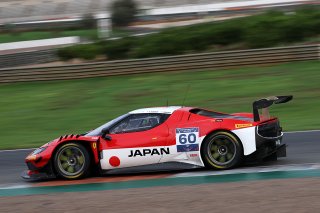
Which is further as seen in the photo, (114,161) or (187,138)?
(114,161)

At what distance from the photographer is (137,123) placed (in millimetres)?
10797

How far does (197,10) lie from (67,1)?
54.2 feet

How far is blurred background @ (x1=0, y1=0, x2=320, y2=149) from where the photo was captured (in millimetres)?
18969

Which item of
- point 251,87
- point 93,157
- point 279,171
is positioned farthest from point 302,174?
point 251,87

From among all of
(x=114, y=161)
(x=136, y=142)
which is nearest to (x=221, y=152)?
(x=136, y=142)

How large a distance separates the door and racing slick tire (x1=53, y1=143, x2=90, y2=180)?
1.00 ft

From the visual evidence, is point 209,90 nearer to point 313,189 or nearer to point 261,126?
point 261,126

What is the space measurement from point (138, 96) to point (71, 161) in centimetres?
1105

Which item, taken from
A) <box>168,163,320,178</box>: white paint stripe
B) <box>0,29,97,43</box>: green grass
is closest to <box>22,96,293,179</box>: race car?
<box>168,163,320,178</box>: white paint stripe

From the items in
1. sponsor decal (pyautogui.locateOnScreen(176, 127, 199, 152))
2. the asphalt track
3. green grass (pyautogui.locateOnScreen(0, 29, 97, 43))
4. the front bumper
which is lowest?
the asphalt track

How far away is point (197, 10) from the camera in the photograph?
5606cm

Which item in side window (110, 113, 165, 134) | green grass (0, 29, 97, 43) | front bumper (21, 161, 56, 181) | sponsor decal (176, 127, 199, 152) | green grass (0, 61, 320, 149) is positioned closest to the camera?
sponsor decal (176, 127, 199, 152)

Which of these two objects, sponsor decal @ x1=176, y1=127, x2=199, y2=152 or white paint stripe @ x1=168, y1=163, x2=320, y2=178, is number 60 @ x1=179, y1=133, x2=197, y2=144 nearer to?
sponsor decal @ x1=176, y1=127, x2=199, y2=152

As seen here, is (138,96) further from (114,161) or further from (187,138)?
(187,138)
